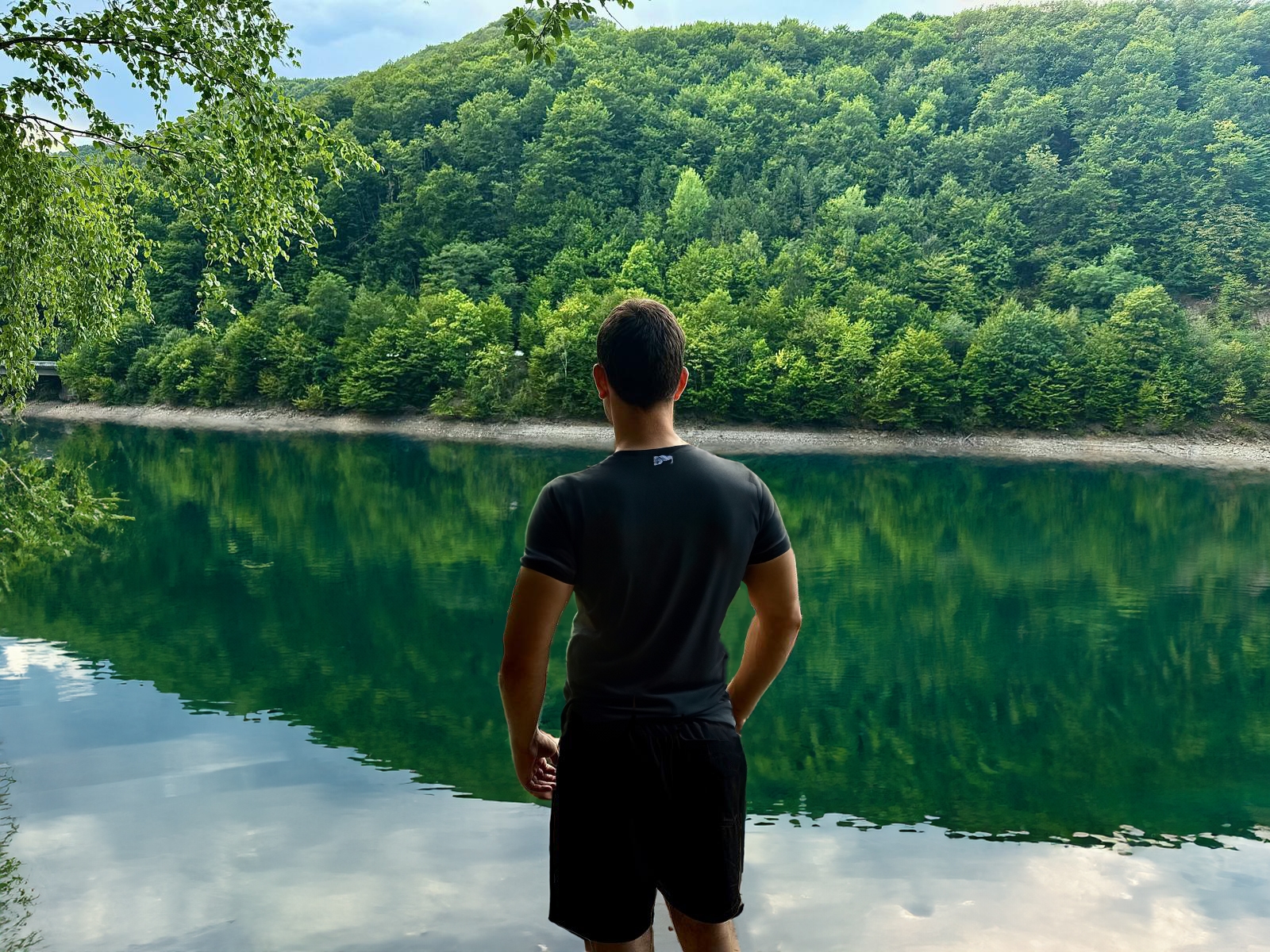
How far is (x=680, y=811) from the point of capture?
2.38 metres

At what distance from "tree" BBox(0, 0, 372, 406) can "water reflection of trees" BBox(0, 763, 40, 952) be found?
149 inches

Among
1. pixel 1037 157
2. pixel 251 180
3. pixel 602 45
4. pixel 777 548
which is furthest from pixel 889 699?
pixel 602 45

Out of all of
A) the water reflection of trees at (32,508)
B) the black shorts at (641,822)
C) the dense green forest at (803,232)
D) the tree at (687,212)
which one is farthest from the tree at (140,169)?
the tree at (687,212)

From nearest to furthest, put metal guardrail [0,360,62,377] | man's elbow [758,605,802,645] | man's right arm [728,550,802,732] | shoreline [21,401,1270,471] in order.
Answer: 1. man's right arm [728,550,802,732]
2. man's elbow [758,605,802,645]
3. shoreline [21,401,1270,471]
4. metal guardrail [0,360,62,377]

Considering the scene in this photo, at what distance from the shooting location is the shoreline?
46.4m

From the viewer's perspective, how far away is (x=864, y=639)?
13.8m

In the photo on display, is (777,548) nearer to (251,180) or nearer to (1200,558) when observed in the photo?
(251,180)

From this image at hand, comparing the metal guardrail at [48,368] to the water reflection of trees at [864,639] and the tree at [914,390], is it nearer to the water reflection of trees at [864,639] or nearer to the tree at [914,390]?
the water reflection of trees at [864,639]

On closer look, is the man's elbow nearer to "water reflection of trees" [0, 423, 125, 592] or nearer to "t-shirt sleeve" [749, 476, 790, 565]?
"t-shirt sleeve" [749, 476, 790, 565]

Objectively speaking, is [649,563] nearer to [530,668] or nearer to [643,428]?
[643,428]

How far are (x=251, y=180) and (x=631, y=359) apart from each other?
6.40 m

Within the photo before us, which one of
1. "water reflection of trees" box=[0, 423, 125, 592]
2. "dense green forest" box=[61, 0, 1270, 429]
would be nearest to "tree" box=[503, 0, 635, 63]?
"water reflection of trees" box=[0, 423, 125, 592]

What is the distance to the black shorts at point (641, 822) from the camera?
2369mm

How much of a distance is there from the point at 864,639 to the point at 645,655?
11.9 m
